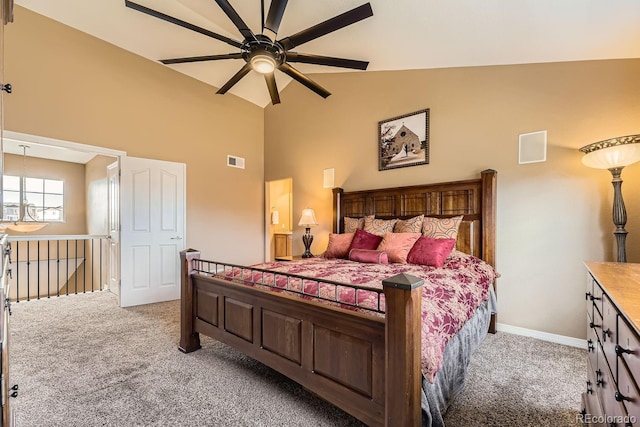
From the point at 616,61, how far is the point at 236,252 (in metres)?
5.59

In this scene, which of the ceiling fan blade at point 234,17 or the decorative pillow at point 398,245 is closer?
the ceiling fan blade at point 234,17

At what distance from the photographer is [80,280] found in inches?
271

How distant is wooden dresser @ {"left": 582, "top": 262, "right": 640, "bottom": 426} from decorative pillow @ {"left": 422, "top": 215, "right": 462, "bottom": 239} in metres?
1.53

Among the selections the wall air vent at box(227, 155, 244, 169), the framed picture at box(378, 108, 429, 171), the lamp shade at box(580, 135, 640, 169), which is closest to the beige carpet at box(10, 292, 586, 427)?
the lamp shade at box(580, 135, 640, 169)

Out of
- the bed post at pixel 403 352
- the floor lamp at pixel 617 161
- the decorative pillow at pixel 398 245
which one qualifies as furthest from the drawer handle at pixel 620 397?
the floor lamp at pixel 617 161

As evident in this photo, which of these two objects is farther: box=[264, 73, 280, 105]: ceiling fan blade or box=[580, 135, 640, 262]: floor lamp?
box=[264, 73, 280, 105]: ceiling fan blade

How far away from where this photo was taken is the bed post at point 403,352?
1218mm

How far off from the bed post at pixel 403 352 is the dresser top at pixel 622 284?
24.5 inches

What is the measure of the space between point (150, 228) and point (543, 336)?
515cm

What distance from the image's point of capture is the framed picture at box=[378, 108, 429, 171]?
367 cm

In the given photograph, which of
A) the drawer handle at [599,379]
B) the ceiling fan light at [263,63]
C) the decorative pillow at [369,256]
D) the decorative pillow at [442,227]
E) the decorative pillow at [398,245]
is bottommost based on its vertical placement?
the drawer handle at [599,379]

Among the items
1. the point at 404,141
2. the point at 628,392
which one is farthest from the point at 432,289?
the point at 404,141

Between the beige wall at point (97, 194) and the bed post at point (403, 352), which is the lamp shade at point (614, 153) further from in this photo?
the beige wall at point (97, 194)

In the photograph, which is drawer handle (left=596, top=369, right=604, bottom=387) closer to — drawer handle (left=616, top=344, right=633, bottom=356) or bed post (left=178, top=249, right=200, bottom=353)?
drawer handle (left=616, top=344, right=633, bottom=356)
